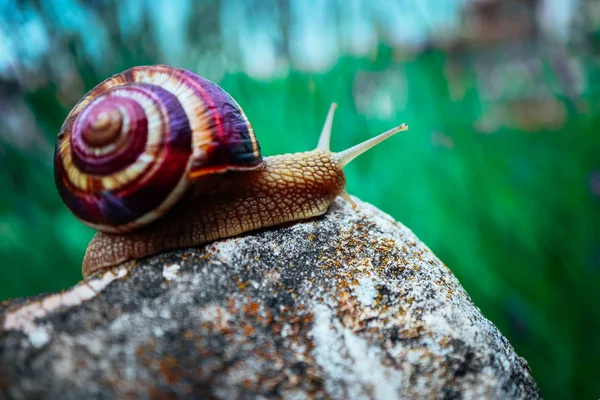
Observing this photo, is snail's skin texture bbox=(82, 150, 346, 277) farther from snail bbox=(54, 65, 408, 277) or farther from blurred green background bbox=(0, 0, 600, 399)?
blurred green background bbox=(0, 0, 600, 399)

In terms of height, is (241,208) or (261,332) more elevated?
(241,208)

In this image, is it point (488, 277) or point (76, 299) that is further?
point (488, 277)

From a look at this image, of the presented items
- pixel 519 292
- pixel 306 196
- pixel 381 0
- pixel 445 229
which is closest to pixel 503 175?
pixel 445 229

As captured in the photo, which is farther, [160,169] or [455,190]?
[455,190]

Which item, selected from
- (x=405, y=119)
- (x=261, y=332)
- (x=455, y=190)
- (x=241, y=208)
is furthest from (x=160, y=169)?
(x=455, y=190)

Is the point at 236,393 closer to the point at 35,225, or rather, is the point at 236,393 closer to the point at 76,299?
the point at 76,299

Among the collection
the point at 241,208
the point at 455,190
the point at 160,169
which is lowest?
the point at 455,190

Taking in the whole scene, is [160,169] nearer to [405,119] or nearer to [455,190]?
[405,119]
